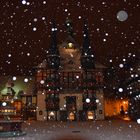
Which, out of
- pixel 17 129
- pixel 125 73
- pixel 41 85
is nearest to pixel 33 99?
pixel 41 85

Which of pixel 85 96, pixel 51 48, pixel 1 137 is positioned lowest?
pixel 1 137

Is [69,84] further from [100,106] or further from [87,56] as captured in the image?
[100,106]

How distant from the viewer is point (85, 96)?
55.4 meters

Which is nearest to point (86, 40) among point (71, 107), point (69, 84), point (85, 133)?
point (69, 84)

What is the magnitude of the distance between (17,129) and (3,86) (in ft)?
136

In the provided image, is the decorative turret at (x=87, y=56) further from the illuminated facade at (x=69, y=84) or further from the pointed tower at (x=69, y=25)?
the pointed tower at (x=69, y=25)

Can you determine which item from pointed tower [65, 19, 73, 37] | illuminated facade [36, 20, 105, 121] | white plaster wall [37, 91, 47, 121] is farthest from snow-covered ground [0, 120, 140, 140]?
pointed tower [65, 19, 73, 37]

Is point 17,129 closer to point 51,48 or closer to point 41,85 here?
point 41,85

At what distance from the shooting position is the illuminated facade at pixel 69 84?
178 feet

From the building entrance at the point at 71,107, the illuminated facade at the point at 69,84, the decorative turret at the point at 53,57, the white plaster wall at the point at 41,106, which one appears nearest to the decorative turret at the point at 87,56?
the illuminated facade at the point at 69,84

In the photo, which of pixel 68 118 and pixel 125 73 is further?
pixel 125 73

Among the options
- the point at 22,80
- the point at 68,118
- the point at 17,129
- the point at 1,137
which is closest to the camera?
the point at 1,137

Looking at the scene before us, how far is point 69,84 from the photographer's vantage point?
55875 mm

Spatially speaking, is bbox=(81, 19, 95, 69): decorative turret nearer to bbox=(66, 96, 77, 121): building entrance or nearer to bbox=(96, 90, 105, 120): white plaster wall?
bbox=(96, 90, 105, 120): white plaster wall
